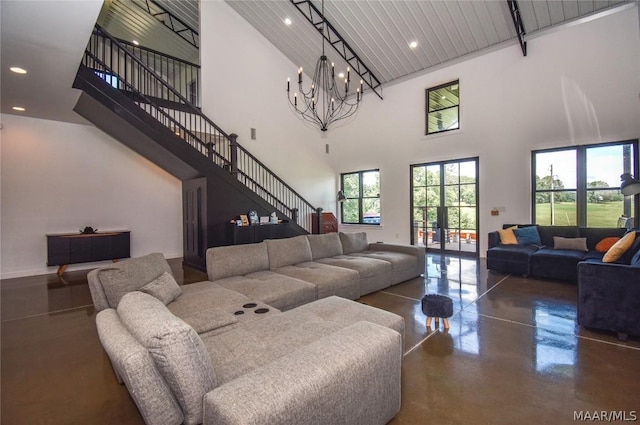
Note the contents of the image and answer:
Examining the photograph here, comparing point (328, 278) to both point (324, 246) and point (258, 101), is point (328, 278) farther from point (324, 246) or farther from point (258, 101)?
point (258, 101)

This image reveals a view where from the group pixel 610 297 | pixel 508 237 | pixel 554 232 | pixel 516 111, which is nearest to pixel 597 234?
pixel 554 232

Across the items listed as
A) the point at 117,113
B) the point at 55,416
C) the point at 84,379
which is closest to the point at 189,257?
the point at 117,113

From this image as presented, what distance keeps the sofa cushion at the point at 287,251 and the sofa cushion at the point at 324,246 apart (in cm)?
12

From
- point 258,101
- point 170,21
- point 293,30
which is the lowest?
point 258,101

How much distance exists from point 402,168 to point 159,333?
7851 mm

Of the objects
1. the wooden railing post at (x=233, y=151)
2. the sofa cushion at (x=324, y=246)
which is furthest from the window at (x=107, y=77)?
the sofa cushion at (x=324, y=246)

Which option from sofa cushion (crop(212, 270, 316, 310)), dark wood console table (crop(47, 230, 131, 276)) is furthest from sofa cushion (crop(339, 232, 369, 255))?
dark wood console table (crop(47, 230, 131, 276))

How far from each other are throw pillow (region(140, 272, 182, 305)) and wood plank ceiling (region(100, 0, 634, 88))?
660 cm

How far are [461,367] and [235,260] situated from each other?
254cm

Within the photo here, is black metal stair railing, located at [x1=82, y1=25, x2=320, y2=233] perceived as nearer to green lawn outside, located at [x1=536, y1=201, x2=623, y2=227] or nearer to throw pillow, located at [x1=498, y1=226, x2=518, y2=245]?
throw pillow, located at [x1=498, y1=226, x2=518, y2=245]

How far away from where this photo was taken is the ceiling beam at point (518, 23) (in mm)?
5488

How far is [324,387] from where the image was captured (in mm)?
1193

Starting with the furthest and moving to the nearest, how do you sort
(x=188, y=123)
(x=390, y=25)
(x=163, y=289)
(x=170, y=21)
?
1. (x=170, y=21)
2. (x=188, y=123)
3. (x=390, y=25)
4. (x=163, y=289)

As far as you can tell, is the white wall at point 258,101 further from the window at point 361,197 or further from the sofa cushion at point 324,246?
the sofa cushion at point 324,246
